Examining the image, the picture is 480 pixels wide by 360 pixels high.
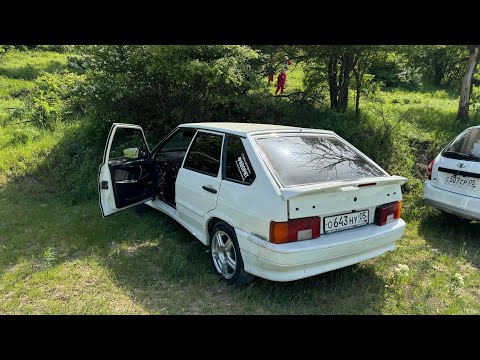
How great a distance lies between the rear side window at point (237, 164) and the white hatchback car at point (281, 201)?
10 mm

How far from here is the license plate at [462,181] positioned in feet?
14.7

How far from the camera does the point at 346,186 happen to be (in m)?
3.22

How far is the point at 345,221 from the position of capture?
335cm

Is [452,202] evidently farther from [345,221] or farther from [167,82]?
[167,82]

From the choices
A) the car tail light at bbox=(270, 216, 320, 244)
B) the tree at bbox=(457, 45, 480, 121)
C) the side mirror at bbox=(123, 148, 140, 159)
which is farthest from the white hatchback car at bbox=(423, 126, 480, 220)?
the tree at bbox=(457, 45, 480, 121)

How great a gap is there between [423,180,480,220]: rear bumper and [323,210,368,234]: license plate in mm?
1886

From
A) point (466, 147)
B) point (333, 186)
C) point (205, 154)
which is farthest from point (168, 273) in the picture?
point (466, 147)

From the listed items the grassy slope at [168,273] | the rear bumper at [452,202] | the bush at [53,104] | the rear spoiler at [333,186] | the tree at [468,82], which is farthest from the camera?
the bush at [53,104]

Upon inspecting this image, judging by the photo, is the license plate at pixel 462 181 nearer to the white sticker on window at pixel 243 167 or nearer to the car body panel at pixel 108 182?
the white sticker on window at pixel 243 167

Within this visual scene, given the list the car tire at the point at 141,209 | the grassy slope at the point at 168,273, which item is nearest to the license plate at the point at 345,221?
the grassy slope at the point at 168,273

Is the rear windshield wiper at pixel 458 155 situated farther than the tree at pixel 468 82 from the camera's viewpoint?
No
